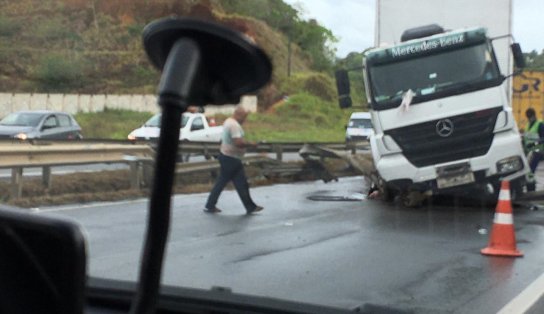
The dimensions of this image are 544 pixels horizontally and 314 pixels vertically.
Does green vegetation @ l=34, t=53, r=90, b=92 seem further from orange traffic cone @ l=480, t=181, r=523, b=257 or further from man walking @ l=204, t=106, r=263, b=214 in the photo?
orange traffic cone @ l=480, t=181, r=523, b=257

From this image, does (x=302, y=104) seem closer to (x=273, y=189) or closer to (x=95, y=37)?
(x=273, y=189)

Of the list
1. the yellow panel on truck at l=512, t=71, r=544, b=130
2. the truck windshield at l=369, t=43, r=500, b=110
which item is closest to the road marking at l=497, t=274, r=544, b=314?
the truck windshield at l=369, t=43, r=500, b=110

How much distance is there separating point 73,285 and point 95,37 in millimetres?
34920

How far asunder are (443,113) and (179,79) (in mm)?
14071

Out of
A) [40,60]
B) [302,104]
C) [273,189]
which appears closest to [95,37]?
[40,60]

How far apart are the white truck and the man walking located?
2.28 metres

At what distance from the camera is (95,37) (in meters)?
35.7

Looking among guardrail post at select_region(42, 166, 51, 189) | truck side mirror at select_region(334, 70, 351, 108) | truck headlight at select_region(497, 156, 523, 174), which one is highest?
truck side mirror at select_region(334, 70, 351, 108)

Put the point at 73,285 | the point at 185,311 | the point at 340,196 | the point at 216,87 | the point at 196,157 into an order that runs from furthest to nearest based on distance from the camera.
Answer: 1. the point at 196,157
2. the point at 340,196
3. the point at 185,311
4. the point at 216,87
5. the point at 73,285

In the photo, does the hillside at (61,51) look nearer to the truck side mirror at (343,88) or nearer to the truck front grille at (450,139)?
the truck side mirror at (343,88)

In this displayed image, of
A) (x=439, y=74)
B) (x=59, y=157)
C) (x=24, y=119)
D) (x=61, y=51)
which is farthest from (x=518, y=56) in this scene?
(x=61, y=51)

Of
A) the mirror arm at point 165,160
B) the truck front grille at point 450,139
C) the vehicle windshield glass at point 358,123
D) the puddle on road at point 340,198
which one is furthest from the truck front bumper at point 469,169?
the mirror arm at point 165,160

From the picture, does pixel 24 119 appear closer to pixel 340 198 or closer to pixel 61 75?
pixel 340 198

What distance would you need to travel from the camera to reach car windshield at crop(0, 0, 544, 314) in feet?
5.82
